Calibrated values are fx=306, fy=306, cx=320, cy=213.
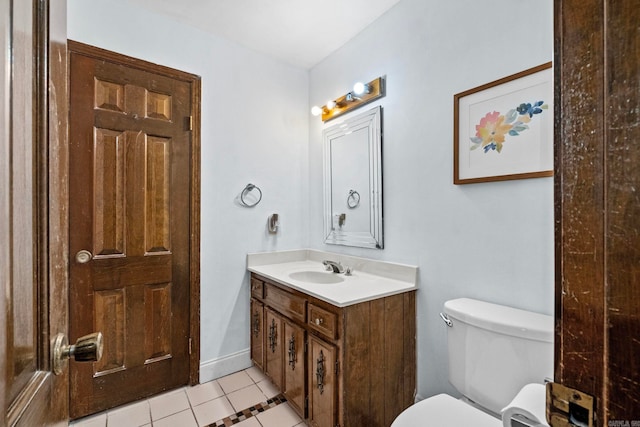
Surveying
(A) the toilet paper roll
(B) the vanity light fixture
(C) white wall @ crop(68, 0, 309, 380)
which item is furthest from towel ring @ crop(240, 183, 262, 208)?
(A) the toilet paper roll

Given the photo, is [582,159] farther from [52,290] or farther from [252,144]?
[252,144]

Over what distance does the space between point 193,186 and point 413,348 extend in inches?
66.3

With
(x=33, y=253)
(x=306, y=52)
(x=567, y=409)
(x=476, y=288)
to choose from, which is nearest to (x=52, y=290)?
(x=33, y=253)

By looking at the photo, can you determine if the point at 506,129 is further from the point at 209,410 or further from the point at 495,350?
the point at 209,410

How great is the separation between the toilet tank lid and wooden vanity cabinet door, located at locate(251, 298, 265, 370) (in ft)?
4.16

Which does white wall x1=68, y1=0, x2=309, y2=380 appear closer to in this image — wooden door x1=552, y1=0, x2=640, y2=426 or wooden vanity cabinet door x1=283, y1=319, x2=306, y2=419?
wooden vanity cabinet door x1=283, y1=319, x2=306, y2=419

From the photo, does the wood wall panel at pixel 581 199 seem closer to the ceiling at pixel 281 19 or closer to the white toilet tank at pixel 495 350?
the white toilet tank at pixel 495 350

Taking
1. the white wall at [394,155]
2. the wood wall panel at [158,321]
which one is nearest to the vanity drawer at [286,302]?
the white wall at [394,155]

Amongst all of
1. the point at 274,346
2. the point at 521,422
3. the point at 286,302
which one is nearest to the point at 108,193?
the point at 286,302

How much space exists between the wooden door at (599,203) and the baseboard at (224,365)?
220 centimetres

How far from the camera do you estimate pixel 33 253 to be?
48 centimetres

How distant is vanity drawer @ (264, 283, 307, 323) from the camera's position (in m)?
1.68

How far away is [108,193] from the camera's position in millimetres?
1778

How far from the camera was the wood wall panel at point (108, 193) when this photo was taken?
1752 millimetres
